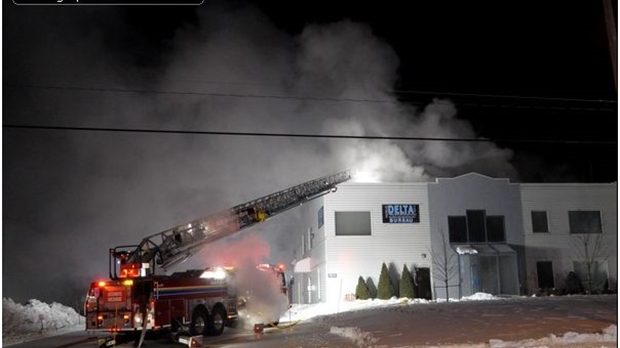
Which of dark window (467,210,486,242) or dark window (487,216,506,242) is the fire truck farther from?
dark window (487,216,506,242)

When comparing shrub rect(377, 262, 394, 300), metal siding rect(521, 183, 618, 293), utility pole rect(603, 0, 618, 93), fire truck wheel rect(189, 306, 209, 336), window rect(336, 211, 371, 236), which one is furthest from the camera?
metal siding rect(521, 183, 618, 293)

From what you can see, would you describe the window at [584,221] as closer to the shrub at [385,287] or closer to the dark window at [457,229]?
the dark window at [457,229]

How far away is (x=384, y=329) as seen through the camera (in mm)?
13672

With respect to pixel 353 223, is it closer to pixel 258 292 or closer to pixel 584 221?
pixel 584 221

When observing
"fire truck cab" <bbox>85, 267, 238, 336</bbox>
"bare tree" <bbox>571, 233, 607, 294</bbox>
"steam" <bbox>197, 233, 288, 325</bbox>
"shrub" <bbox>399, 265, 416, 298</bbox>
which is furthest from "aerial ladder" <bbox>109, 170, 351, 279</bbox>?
"bare tree" <bbox>571, 233, 607, 294</bbox>

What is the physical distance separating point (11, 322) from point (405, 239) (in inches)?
696

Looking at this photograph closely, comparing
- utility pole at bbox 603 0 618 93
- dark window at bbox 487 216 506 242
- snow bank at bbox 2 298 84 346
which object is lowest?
snow bank at bbox 2 298 84 346

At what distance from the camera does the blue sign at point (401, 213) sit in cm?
3059

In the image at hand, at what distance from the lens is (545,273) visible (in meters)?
31.7

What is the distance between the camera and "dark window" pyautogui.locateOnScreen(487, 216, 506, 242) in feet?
103

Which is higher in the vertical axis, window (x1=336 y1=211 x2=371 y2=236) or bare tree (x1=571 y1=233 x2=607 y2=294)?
window (x1=336 y1=211 x2=371 y2=236)

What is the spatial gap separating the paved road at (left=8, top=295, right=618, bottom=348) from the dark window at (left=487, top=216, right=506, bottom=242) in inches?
540

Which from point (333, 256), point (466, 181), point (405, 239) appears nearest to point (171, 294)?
point (333, 256)

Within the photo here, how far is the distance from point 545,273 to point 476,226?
4.34m
